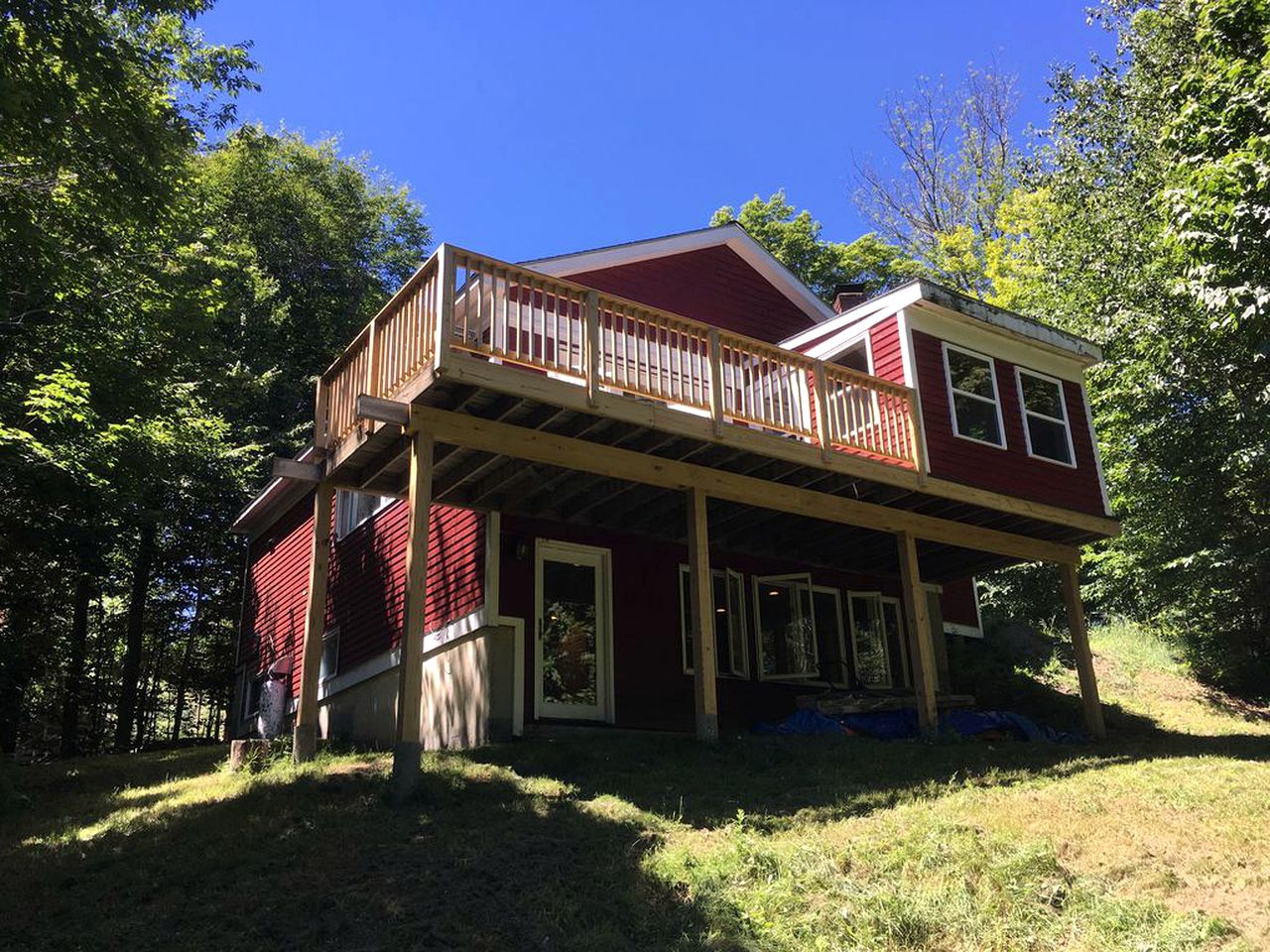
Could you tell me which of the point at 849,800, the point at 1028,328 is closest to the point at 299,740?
the point at 849,800

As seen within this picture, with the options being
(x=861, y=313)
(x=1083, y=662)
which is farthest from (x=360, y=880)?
(x=1083, y=662)

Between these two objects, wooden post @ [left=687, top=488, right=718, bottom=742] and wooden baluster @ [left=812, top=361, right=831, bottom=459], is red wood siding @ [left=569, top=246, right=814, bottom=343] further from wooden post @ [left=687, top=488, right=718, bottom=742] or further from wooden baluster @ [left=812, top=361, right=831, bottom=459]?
wooden post @ [left=687, top=488, right=718, bottom=742]

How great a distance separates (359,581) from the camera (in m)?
14.1

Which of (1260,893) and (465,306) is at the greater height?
(465,306)

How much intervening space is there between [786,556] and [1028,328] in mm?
4795

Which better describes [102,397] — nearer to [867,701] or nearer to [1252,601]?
[867,701]

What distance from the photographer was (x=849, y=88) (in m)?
27.7

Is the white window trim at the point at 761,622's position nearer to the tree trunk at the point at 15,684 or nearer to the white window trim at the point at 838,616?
the white window trim at the point at 838,616

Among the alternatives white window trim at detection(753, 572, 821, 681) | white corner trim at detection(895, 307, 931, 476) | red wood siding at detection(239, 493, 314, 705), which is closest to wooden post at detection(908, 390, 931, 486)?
white corner trim at detection(895, 307, 931, 476)

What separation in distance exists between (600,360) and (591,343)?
25cm

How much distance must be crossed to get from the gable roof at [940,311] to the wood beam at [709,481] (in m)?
2.58

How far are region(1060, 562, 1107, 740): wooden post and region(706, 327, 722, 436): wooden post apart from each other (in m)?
6.71

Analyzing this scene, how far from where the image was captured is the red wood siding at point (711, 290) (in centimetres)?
1454

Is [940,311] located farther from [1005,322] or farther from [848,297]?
[848,297]
